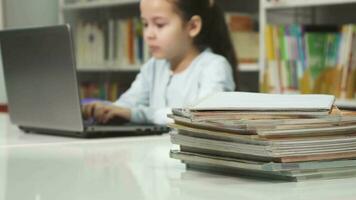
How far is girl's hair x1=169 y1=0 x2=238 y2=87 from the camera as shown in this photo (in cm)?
216

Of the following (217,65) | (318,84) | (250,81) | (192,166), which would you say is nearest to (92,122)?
(217,65)

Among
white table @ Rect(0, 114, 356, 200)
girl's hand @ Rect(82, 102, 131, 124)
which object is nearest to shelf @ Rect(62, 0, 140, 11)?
girl's hand @ Rect(82, 102, 131, 124)

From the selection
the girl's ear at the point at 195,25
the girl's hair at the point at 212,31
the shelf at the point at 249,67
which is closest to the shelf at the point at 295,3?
the shelf at the point at 249,67

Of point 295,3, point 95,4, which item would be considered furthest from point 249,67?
point 95,4

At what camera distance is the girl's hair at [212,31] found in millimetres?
2164

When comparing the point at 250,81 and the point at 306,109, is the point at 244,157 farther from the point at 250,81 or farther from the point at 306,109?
the point at 250,81

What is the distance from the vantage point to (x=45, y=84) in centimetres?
143

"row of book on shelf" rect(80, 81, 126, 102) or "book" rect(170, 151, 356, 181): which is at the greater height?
"book" rect(170, 151, 356, 181)

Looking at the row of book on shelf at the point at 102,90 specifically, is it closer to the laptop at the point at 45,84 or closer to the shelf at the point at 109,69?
the shelf at the point at 109,69

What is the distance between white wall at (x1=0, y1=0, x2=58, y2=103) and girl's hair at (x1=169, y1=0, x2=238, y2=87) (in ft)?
6.50

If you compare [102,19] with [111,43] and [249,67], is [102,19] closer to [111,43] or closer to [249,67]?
[111,43]

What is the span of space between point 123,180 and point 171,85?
1.31 m

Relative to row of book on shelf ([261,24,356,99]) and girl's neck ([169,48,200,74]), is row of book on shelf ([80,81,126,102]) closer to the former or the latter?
row of book on shelf ([261,24,356,99])

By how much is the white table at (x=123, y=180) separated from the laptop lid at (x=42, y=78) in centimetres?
17
